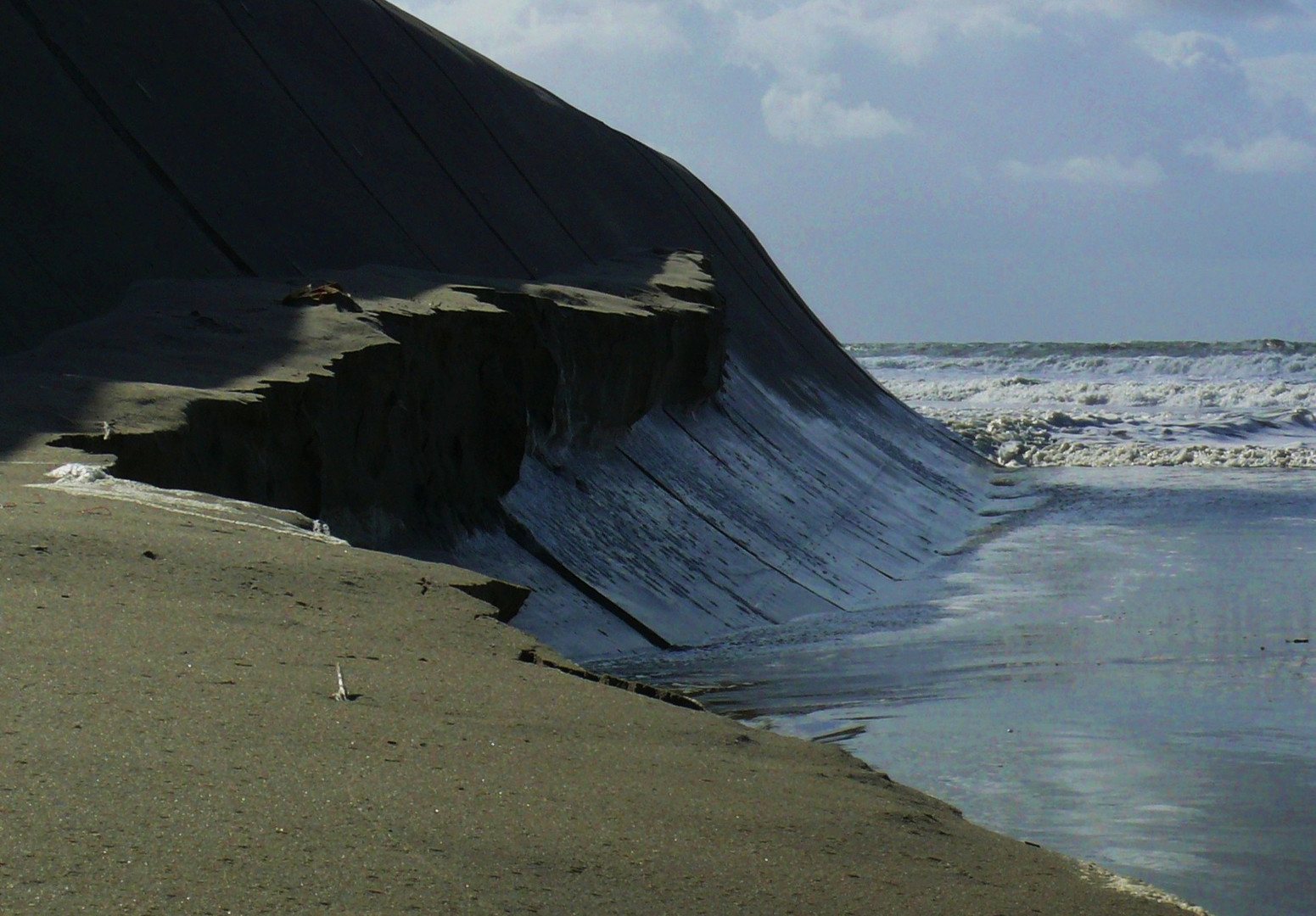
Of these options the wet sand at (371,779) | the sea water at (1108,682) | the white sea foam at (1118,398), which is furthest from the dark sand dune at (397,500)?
the white sea foam at (1118,398)

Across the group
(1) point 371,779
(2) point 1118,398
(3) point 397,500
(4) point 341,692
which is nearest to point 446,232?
(3) point 397,500

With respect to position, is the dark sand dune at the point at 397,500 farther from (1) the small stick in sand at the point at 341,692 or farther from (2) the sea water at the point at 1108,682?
(2) the sea water at the point at 1108,682

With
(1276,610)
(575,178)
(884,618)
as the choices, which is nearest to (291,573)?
(884,618)

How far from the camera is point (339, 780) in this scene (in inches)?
107

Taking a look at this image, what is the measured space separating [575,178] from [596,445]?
5.93 meters

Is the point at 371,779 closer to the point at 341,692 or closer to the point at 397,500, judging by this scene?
the point at 341,692

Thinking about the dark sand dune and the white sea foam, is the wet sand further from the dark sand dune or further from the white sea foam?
the white sea foam

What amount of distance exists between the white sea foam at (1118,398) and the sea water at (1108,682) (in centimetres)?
473

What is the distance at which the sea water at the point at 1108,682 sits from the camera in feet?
14.5

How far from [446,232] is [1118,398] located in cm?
2712

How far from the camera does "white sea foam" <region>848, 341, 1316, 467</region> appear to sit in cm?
2316

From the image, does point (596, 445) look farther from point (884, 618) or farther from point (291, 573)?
point (291, 573)

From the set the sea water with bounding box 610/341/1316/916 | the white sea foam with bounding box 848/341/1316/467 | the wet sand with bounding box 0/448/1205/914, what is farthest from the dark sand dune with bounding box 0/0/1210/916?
A: the white sea foam with bounding box 848/341/1316/467

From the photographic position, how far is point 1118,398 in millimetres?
36344
